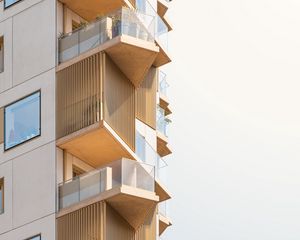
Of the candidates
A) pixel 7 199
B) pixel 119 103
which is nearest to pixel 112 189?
pixel 119 103

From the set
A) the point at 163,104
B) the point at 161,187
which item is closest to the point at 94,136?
the point at 161,187

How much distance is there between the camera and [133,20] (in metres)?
66.8

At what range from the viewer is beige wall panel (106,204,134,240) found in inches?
2527

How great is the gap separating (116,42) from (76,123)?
11.4 feet

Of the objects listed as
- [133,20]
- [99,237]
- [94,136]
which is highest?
[133,20]

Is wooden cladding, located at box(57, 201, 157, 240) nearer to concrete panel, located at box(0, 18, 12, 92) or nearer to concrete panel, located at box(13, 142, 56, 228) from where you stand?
concrete panel, located at box(13, 142, 56, 228)

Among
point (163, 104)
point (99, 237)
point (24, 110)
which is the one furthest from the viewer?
point (163, 104)

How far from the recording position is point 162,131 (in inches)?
2975

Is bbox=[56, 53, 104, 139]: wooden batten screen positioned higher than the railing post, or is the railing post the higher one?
bbox=[56, 53, 104, 139]: wooden batten screen

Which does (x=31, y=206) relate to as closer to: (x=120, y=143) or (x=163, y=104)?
(x=120, y=143)

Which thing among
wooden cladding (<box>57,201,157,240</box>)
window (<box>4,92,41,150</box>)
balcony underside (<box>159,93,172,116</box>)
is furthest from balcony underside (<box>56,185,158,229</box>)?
balcony underside (<box>159,93,172,116</box>)

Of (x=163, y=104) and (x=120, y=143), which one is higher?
(x=163, y=104)

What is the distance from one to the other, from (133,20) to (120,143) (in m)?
4.84

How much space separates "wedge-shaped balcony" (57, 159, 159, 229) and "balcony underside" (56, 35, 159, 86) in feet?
14.6
